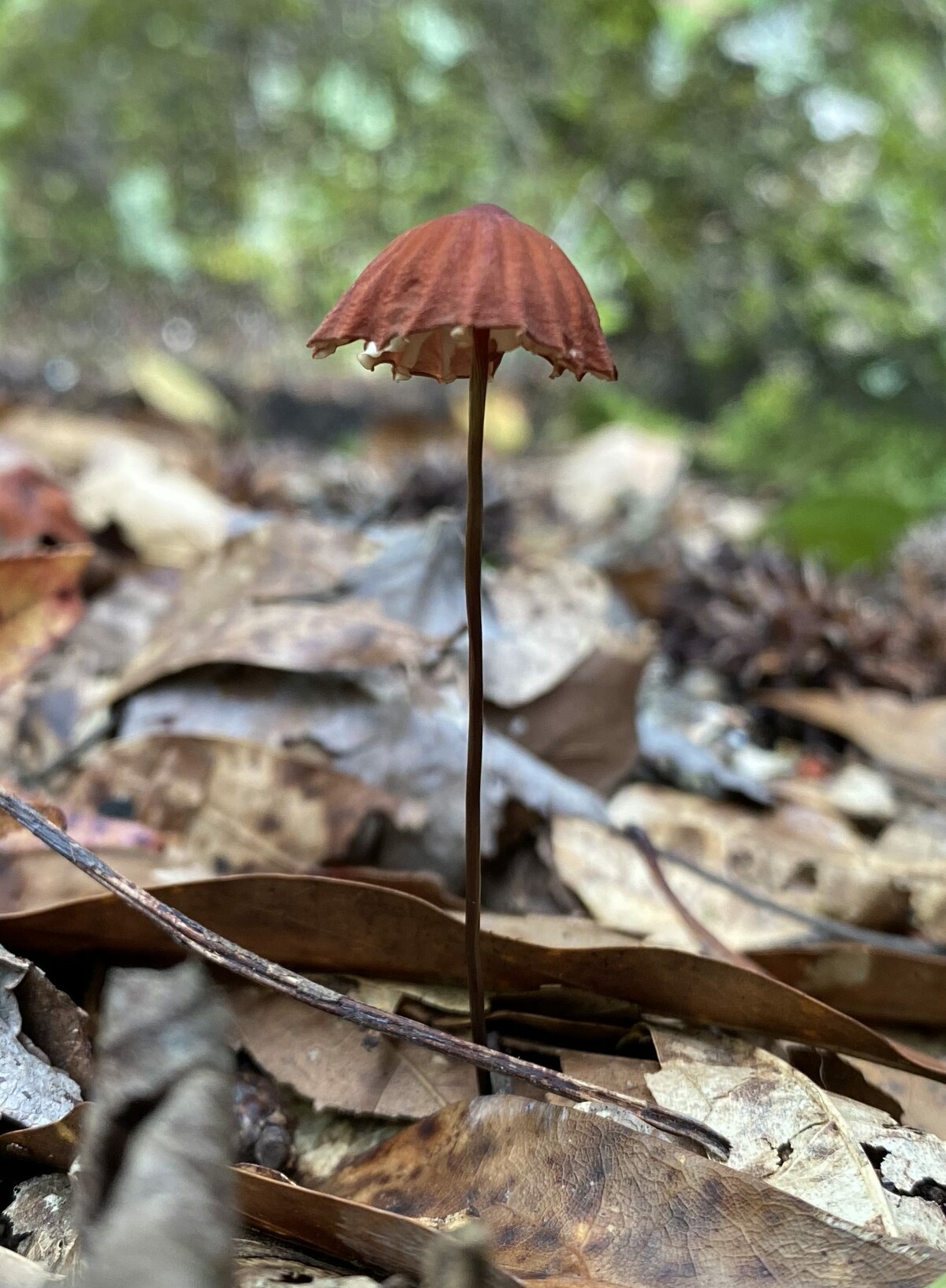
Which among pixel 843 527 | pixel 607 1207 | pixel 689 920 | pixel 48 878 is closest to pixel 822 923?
pixel 689 920

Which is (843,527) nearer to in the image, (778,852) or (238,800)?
(778,852)

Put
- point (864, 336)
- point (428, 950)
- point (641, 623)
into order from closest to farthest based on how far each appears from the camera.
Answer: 1. point (428, 950)
2. point (641, 623)
3. point (864, 336)

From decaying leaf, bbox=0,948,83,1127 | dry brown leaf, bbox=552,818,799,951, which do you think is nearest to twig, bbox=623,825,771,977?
dry brown leaf, bbox=552,818,799,951

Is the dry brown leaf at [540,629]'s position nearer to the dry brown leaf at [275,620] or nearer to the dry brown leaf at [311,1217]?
the dry brown leaf at [275,620]

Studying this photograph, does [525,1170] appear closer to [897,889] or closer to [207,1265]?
[207,1265]

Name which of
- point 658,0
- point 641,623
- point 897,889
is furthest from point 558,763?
point 658,0

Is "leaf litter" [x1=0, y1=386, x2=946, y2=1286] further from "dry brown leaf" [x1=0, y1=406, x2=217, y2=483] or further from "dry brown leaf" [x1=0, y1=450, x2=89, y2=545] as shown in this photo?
"dry brown leaf" [x1=0, y1=406, x2=217, y2=483]
